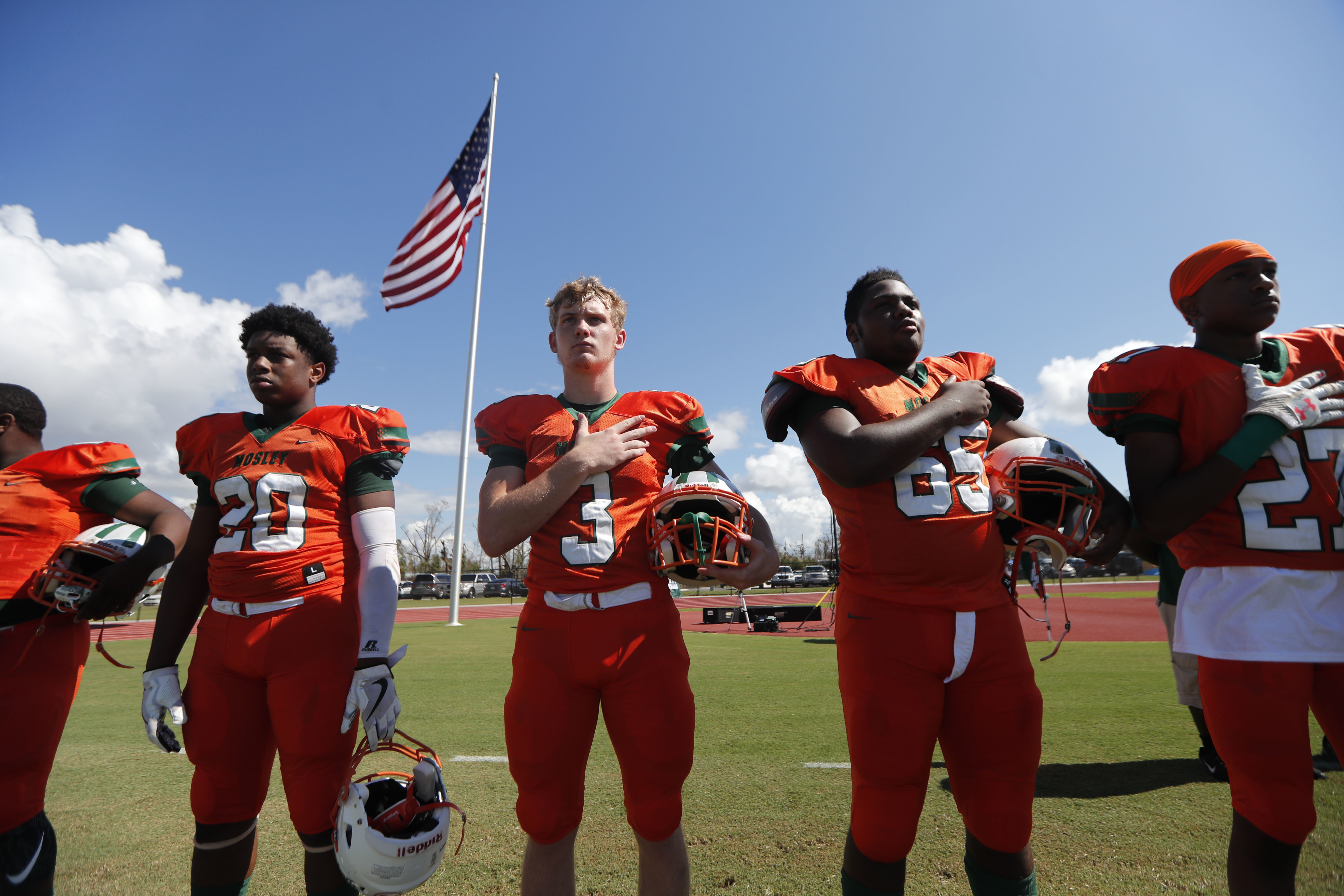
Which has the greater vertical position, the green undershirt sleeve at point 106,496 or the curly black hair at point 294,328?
the curly black hair at point 294,328

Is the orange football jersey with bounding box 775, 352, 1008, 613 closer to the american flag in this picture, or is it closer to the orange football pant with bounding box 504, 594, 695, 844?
the orange football pant with bounding box 504, 594, 695, 844

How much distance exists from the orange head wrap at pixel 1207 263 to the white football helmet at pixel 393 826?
2894 millimetres

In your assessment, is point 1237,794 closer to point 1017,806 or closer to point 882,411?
point 1017,806

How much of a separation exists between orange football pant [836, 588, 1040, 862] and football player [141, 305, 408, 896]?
5.01 feet

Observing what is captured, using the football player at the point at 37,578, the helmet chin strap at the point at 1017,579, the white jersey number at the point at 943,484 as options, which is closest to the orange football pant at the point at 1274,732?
the helmet chin strap at the point at 1017,579

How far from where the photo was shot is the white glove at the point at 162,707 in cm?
249

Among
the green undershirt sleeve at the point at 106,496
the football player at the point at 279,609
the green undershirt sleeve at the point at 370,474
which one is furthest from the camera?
the green undershirt sleeve at the point at 106,496

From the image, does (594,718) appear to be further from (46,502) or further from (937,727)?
(46,502)

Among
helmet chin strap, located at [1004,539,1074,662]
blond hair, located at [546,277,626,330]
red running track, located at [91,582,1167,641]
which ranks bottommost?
red running track, located at [91,582,1167,641]

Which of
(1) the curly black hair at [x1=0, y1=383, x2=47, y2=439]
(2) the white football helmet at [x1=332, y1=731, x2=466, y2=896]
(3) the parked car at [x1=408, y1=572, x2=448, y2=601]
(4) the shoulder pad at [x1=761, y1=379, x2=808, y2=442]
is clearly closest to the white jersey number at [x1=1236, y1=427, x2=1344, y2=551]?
(4) the shoulder pad at [x1=761, y1=379, x2=808, y2=442]

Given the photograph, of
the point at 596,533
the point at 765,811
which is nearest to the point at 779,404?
the point at 596,533

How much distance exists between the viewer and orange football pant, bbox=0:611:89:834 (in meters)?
2.51

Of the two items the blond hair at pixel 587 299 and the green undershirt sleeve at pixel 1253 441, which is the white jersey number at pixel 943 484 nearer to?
the green undershirt sleeve at pixel 1253 441

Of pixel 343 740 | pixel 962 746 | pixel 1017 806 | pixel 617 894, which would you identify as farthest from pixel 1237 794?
pixel 343 740
